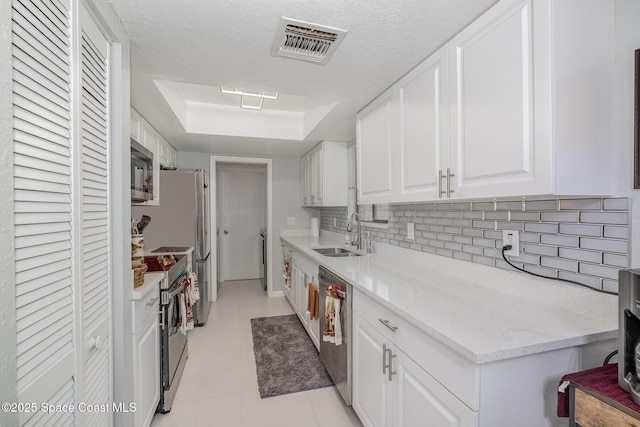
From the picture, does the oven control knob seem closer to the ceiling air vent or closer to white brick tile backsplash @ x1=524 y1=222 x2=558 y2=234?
the ceiling air vent

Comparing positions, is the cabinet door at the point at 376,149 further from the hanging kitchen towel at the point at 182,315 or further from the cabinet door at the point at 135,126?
the cabinet door at the point at 135,126

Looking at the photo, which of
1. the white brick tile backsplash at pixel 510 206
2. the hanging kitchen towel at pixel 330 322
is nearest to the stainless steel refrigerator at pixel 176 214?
the hanging kitchen towel at pixel 330 322

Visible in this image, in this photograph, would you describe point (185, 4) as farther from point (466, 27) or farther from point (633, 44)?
point (633, 44)

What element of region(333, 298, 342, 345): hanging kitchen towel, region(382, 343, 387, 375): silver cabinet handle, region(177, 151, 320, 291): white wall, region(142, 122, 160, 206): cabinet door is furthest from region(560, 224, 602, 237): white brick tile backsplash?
region(177, 151, 320, 291): white wall

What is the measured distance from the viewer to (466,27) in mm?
1308

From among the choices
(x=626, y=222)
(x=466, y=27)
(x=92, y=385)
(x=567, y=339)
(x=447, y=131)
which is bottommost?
(x=92, y=385)

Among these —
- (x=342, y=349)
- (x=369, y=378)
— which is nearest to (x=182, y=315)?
(x=342, y=349)

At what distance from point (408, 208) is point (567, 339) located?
1414 mm

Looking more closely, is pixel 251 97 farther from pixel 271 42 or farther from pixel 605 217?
pixel 605 217

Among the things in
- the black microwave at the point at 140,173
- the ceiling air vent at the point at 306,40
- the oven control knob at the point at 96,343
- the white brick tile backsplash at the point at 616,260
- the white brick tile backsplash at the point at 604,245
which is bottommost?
the oven control knob at the point at 96,343

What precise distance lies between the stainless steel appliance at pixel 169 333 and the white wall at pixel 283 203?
2.27m

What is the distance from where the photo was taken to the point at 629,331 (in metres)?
0.72

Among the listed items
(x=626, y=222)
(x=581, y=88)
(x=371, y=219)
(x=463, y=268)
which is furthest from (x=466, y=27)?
(x=371, y=219)

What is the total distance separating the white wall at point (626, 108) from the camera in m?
1.00
